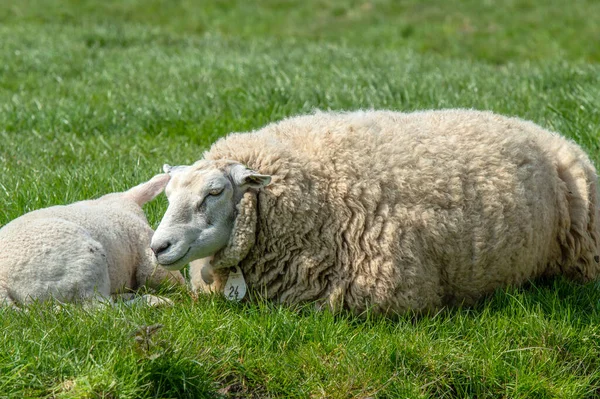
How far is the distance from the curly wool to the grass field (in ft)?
0.54

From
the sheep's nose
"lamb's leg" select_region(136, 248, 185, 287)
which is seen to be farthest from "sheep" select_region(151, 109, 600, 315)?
"lamb's leg" select_region(136, 248, 185, 287)

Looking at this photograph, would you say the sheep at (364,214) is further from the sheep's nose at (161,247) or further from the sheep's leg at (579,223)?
the sheep's leg at (579,223)

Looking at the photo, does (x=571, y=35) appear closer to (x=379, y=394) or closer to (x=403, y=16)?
(x=403, y=16)

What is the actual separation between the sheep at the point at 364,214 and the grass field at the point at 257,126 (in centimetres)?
17

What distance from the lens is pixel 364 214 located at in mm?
4668

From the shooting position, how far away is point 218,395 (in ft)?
12.9

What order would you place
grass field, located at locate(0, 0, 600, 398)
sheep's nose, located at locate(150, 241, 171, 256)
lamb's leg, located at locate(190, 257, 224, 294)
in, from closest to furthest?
grass field, located at locate(0, 0, 600, 398) → sheep's nose, located at locate(150, 241, 171, 256) → lamb's leg, located at locate(190, 257, 224, 294)

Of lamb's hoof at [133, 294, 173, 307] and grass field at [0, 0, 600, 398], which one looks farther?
lamb's hoof at [133, 294, 173, 307]

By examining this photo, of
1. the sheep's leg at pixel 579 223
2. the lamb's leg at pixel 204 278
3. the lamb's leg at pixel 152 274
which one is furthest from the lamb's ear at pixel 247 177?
the sheep's leg at pixel 579 223

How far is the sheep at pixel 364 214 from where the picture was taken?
15.0ft

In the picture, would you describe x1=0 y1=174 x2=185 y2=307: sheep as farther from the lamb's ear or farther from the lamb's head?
the lamb's ear

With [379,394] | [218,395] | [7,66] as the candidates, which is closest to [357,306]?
[379,394]

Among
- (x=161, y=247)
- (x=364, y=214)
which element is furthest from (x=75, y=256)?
(x=364, y=214)

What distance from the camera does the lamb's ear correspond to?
453 cm
